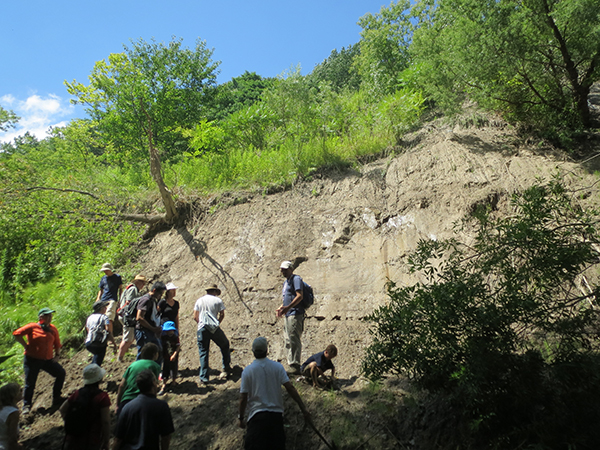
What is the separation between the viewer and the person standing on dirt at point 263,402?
11.5 ft

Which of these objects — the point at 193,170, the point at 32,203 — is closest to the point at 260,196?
the point at 193,170

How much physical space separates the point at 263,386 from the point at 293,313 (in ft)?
7.25

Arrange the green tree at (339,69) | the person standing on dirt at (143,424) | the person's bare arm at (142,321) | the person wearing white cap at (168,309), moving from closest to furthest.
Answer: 1. the person standing on dirt at (143,424)
2. the person's bare arm at (142,321)
3. the person wearing white cap at (168,309)
4. the green tree at (339,69)

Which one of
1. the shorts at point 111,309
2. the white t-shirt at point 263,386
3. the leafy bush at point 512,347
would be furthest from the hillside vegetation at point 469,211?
the shorts at point 111,309

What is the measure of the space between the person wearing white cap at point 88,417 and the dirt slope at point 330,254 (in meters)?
1.55

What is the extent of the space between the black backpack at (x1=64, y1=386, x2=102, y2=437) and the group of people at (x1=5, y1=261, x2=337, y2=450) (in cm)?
1

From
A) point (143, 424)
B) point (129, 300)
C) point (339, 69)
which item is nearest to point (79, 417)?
point (143, 424)

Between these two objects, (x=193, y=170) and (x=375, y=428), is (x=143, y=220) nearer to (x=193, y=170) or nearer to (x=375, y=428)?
(x=193, y=170)

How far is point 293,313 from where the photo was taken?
5.94 m

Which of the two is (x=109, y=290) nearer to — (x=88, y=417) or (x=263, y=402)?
(x=88, y=417)

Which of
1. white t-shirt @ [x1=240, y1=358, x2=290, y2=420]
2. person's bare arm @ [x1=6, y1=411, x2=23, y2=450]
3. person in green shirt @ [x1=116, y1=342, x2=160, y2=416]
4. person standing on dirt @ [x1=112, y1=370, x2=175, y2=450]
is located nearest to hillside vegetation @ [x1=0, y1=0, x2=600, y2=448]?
white t-shirt @ [x1=240, y1=358, x2=290, y2=420]

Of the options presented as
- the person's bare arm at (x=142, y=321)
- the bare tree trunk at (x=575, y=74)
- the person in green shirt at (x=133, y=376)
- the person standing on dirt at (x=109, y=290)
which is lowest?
the person in green shirt at (x=133, y=376)

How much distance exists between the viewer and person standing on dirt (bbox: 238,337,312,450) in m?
3.51

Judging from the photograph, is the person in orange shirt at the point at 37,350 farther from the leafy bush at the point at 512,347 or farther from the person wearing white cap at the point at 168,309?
the leafy bush at the point at 512,347
